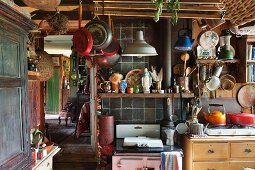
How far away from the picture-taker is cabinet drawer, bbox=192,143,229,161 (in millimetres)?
3244

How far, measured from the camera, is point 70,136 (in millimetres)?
6992

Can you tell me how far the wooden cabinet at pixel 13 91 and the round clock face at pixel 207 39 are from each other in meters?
1.88

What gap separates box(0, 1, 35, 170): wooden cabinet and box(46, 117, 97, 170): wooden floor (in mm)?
2919

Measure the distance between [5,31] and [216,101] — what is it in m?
2.98

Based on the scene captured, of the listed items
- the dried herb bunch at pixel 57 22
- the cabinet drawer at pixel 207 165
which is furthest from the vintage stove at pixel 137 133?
the dried herb bunch at pixel 57 22

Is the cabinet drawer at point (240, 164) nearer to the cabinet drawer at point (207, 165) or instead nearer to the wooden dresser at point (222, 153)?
the wooden dresser at point (222, 153)

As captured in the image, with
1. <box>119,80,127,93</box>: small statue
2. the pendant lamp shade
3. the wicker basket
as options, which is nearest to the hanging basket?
<box>119,80,127,93</box>: small statue

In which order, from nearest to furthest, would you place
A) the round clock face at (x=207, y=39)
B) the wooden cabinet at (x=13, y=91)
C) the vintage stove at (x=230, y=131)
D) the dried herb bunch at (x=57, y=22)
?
1. the wooden cabinet at (x=13, y=91)
2. the dried herb bunch at (x=57, y=22)
3. the round clock face at (x=207, y=39)
4. the vintage stove at (x=230, y=131)

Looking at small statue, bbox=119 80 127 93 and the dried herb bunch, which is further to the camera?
small statue, bbox=119 80 127 93

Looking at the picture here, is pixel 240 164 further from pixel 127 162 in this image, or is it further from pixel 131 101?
pixel 131 101

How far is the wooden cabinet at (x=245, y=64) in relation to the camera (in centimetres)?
365

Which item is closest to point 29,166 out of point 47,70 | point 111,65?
point 111,65

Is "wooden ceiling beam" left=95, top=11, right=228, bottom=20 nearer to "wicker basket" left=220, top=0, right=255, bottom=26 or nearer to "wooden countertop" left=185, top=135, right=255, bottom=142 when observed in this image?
"wicker basket" left=220, top=0, right=255, bottom=26

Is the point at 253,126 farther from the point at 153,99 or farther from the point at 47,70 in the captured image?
the point at 47,70
